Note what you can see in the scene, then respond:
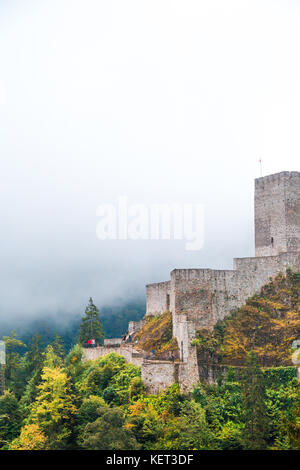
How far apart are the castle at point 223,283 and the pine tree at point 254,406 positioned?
13.1ft

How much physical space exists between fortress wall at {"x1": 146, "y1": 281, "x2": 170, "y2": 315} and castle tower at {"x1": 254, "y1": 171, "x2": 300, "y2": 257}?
990 cm

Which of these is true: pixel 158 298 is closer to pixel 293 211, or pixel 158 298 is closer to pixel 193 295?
pixel 193 295

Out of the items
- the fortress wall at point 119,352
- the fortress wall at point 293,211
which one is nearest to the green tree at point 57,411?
the fortress wall at point 119,352

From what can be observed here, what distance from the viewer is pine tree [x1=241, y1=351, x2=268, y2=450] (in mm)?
32438

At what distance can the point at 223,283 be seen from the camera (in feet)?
139

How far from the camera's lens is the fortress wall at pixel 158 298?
47.6 metres

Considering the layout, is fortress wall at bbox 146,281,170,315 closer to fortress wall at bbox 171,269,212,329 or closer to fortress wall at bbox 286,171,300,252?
fortress wall at bbox 171,269,212,329

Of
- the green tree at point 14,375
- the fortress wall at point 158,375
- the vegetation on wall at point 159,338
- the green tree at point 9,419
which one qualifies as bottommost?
the green tree at point 9,419

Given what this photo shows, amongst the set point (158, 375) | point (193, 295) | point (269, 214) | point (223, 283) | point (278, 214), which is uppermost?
point (269, 214)

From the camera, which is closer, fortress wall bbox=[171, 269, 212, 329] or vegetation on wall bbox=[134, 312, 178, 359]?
vegetation on wall bbox=[134, 312, 178, 359]

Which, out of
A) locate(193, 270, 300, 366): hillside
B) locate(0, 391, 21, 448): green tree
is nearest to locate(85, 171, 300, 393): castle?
locate(193, 270, 300, 366): hillside

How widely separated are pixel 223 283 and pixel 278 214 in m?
9.81

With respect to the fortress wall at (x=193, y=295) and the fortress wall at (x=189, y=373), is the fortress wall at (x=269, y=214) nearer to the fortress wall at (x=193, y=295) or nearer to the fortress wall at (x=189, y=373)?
the fortress wall at (x=193, y=295)

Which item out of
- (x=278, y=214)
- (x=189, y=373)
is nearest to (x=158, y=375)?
(x=189, y=373)
